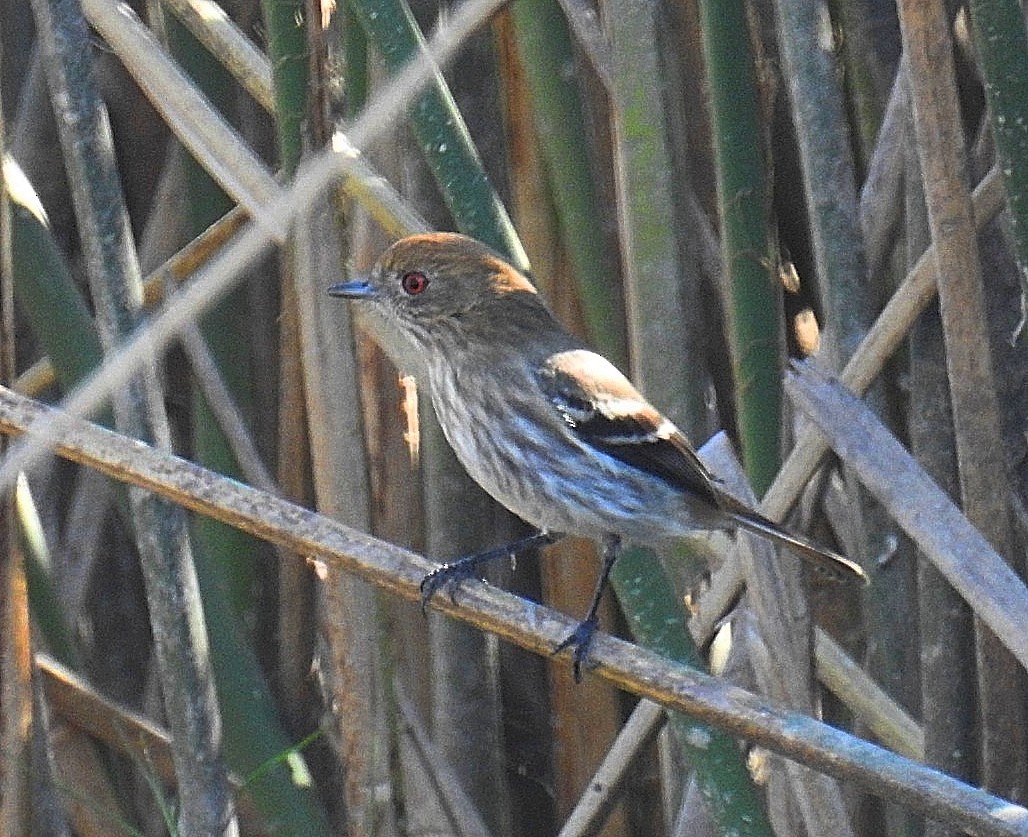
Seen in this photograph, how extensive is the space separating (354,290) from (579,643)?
0.65m

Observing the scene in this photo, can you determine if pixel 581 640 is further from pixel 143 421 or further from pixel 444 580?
pixel 143 421

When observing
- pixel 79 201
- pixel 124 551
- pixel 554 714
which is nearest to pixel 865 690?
pixel 554 714

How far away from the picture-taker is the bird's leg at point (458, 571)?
223 centimetres

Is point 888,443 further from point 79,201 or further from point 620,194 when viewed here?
point 79,201

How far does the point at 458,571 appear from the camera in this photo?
2.47m

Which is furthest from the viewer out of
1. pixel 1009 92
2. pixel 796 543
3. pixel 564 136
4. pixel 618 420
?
pixel 564 136

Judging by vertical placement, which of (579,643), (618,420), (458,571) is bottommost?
(579,643)

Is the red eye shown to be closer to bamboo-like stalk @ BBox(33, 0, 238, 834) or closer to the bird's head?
the bird's head

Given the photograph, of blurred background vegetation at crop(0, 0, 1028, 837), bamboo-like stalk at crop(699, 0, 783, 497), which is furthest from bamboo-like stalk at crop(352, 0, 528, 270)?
bamboo-like stalk at crop(699, 0, 783, 497)

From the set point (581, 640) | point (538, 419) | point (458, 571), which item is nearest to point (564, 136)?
point (538, 419)

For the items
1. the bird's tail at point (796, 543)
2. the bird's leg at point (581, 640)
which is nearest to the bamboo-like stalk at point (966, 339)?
the bird's tail at point (796, 543)

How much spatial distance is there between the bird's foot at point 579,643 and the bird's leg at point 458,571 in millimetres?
172

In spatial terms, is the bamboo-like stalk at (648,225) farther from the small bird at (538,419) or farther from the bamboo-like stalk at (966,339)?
the bamboo-like stalk at (966,339)

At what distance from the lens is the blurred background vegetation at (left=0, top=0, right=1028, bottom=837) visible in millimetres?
2361
